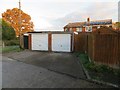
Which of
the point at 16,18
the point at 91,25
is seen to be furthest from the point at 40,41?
the point at 16,18

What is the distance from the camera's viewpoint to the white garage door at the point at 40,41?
18641 mm

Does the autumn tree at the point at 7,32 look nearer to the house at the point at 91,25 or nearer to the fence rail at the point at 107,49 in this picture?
the house at the point at 91,25

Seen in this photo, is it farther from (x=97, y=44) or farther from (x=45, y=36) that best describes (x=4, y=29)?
(x=97, y=44)

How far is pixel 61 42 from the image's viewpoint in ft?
58.9

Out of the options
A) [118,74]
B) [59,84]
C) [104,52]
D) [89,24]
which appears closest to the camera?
[59,84]

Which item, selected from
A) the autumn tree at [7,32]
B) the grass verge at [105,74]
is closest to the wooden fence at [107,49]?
the grass verge at [105,74]

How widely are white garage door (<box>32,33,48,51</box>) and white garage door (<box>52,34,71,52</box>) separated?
1121 mm

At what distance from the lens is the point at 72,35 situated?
1758 centimetres

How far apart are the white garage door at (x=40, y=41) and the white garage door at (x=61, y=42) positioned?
44.1 inches

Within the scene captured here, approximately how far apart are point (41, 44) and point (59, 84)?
44.2 feet

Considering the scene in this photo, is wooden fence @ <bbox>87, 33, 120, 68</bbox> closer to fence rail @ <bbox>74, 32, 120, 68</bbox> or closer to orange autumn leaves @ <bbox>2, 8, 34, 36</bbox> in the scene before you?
fence rail @ <bbox>74, 32, 120, 68</bbox>

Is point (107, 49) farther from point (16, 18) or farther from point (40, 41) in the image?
point (16, 18)

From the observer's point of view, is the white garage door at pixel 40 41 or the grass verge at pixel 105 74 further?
the white garage door at pixel 40 41

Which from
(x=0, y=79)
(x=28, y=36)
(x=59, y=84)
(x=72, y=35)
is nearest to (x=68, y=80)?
(x=59, y=84)
